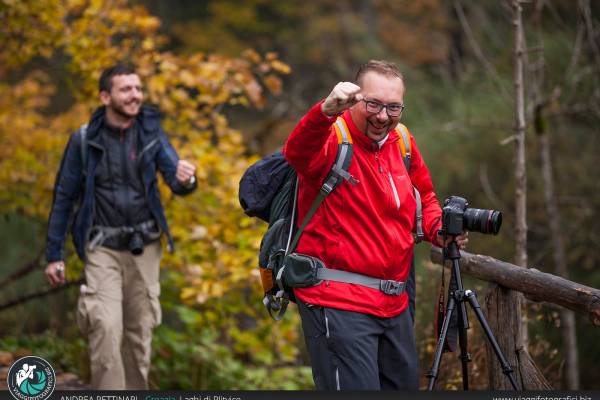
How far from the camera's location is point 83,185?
5168 millimetres

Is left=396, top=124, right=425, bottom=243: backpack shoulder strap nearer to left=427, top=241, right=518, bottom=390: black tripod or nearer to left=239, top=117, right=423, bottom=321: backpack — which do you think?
left=239, top=117, right=423, bottom=321: backpack

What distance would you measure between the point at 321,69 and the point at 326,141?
20758 mm

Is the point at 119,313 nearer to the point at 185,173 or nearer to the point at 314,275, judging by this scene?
the point at 185,173

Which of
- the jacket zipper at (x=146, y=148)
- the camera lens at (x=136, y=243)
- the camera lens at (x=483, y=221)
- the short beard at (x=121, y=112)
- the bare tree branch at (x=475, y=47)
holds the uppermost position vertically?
the bare tree branch at (x=475, y=47)

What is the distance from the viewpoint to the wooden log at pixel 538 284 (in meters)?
3.41

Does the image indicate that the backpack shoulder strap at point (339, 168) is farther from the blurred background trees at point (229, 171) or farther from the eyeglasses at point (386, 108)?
the blurred background trees at point (229, 171)

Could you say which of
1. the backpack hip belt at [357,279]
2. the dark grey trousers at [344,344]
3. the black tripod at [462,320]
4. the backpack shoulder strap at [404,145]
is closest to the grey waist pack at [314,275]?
the backpack hip belt at [357,279]

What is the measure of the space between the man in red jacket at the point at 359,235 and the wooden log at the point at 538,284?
640 millimetres

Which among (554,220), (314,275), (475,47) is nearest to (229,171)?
(475,47)

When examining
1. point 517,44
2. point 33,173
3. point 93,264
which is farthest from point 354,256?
point 33,173

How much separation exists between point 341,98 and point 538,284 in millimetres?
1400

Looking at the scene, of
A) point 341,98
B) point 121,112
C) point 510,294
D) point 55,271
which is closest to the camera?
point 341,98

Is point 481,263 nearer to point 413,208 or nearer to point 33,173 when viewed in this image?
point 413,208

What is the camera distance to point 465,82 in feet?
36.7
